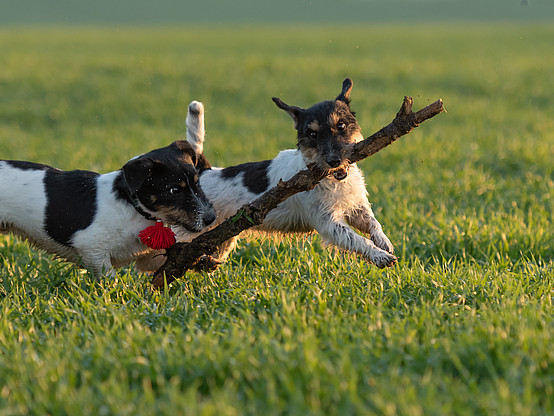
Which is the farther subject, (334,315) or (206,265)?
(206,265)

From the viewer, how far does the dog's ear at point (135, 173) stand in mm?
4434

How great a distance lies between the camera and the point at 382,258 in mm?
4637

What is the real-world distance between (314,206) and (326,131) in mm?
657

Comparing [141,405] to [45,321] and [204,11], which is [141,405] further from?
[204,11]

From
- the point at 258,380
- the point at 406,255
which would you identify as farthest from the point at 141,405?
the point at 406,255

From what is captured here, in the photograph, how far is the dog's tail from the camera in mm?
5363

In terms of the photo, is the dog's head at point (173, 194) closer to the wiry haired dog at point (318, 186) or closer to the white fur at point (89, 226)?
the white fur at point (89, 226)

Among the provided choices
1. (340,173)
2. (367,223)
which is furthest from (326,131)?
(367,223)

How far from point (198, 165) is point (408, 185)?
12.3 feet

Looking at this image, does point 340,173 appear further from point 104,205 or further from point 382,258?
point 104,205

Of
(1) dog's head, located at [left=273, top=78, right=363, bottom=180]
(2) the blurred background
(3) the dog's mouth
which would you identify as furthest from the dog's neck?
(2) the blurred background

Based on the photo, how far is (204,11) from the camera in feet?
233

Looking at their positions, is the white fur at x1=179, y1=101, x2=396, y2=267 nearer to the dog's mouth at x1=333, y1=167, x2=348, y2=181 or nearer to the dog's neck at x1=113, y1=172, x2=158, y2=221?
the dog's mouth at x1=333, y1=167, x2=348, y2=181

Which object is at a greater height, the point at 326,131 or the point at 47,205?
the point at 326,131
